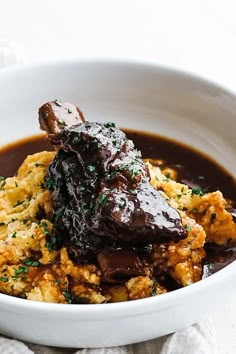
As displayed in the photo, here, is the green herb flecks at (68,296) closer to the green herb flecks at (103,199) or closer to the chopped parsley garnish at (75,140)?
the green herb flecks at (103,199)

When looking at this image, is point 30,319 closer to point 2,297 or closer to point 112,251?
point 2,297

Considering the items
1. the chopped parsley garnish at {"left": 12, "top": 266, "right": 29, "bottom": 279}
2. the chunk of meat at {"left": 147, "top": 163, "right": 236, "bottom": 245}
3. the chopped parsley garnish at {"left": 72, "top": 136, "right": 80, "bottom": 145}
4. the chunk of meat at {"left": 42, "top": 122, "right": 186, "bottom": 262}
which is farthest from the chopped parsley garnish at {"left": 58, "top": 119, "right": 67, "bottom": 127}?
the chopped parsley garnish at {"left": 12, "top": 266, "right": 29, "bottom": 279}

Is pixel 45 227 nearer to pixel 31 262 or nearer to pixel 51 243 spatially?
pixel 51 243

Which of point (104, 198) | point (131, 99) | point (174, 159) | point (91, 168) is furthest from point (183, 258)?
point (131, 99)

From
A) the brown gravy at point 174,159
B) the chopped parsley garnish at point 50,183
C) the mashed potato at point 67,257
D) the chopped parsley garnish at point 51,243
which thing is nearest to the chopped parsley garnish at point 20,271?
the mashed potato at point 67,257

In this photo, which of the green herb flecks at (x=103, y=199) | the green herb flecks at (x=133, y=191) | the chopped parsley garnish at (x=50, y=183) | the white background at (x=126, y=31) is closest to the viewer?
the green herb flecks at (x=103, y=199)

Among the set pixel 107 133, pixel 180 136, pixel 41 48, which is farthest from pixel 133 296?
pixel 41 48
